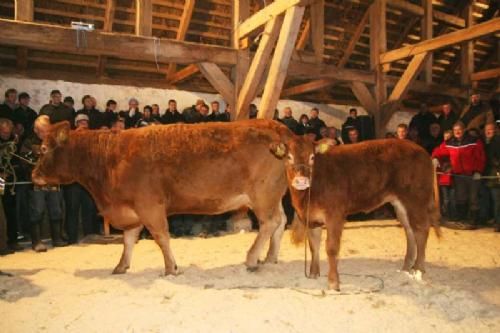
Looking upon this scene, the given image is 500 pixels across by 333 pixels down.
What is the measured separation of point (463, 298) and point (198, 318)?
243cm

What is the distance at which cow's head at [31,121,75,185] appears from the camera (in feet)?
17.1

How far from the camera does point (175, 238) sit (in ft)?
25.0

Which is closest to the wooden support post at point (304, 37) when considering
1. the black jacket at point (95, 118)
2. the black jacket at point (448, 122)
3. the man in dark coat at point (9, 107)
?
the black jacket at point (448, 122)

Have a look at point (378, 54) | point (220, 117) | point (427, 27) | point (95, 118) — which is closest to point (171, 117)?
point (220, 117)

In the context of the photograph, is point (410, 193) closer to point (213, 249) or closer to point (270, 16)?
point (213, 249)

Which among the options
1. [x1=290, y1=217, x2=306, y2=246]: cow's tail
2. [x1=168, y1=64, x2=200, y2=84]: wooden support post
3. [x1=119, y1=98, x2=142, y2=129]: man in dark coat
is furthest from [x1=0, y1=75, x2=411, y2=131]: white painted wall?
[x1=290, y1=217, x2=306, y2=246]: cow's tail

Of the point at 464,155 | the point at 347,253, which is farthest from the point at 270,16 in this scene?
the point at 464,155

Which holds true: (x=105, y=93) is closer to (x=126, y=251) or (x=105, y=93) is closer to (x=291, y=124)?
Result: (x=291, y=124)

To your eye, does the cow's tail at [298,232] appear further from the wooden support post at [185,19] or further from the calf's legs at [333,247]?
the wooden support post at [185,19]

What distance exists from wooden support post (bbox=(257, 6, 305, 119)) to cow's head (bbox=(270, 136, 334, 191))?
233cm

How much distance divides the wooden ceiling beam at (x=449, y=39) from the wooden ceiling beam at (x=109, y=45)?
431 cm

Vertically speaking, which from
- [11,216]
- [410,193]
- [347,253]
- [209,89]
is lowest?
[347,253]

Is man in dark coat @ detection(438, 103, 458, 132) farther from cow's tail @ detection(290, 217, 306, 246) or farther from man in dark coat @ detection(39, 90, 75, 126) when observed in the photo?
man in dark coat @ detection(39, 90, 75, 126)

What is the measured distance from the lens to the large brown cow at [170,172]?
4.98 metres
